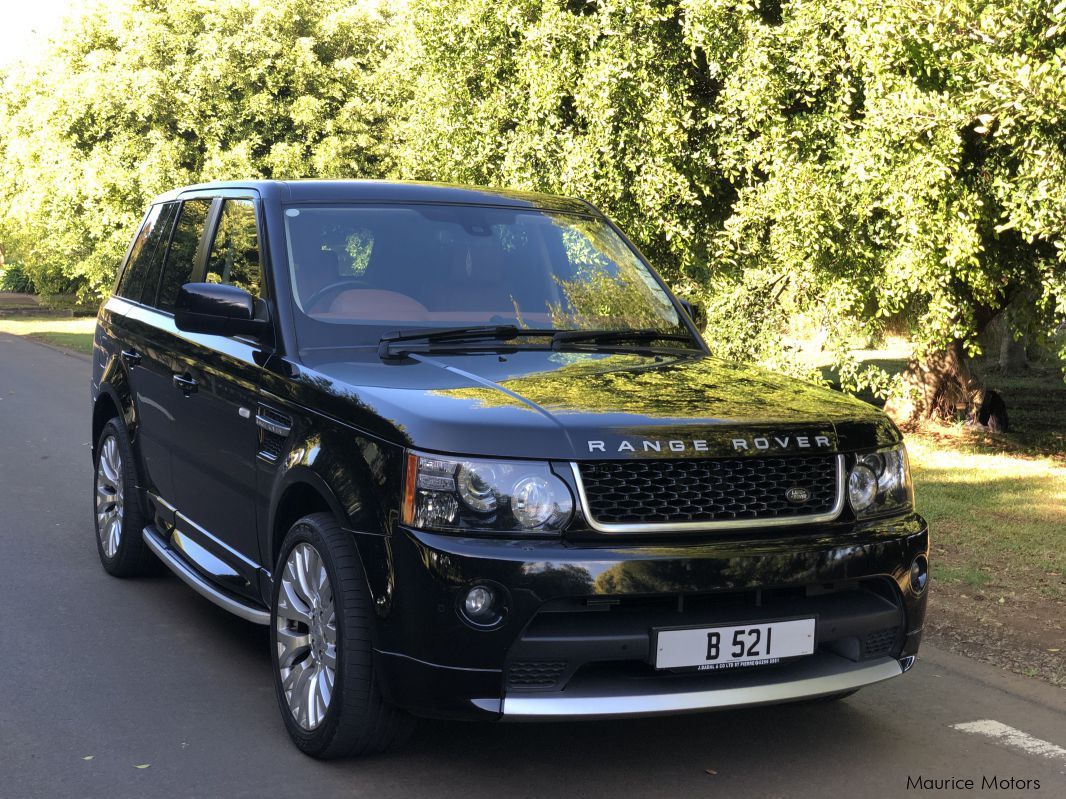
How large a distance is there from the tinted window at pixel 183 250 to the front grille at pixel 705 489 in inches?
116

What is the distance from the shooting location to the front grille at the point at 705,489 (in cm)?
389

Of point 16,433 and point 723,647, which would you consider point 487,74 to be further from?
point 723,647

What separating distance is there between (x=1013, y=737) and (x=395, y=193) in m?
3.20

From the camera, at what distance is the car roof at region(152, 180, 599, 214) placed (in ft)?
17.6

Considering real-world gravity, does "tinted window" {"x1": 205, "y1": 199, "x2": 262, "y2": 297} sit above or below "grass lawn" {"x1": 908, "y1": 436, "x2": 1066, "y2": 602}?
above

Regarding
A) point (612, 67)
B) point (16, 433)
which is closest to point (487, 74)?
point (612, 67)

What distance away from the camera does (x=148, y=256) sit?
6.92 metres

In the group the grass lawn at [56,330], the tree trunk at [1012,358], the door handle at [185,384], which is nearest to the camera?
the door handle at [185,384]

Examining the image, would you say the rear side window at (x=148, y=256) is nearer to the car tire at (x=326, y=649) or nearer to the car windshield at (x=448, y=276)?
the car windshield at (x=448, y=276)

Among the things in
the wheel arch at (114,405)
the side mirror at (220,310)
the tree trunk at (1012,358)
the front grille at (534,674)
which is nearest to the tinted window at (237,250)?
the side mirror at (220,310)

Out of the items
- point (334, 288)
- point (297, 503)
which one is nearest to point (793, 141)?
point (334, 288)

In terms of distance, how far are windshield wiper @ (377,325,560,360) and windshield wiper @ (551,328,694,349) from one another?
0.06 metres

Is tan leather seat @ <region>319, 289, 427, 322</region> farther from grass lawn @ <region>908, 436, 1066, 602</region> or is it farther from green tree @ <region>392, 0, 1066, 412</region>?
green tree @ <region>392, 0, 1066, 412</region>

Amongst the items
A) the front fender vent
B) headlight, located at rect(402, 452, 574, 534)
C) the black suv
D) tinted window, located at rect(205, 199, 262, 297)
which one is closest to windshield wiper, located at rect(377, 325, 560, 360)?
the black suv
